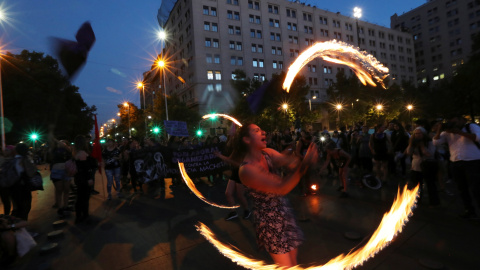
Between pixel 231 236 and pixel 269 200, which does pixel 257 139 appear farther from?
pixel 231 236

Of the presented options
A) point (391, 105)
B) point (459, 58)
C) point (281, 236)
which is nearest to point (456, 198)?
point (281, 236)

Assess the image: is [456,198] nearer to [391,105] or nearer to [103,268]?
[103,268]

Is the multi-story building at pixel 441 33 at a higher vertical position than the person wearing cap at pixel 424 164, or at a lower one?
Answer: higher

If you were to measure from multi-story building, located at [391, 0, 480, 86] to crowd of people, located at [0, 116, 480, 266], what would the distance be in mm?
77691

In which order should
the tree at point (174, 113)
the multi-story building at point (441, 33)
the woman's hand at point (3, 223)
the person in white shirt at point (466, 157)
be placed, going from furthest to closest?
the multi-story building at point (441, 33)
the tree at point (174, 113)
the person in white shirt at point (466, 157)
the woman's hand at point (3, 223)

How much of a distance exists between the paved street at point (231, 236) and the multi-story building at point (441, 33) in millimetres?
80674

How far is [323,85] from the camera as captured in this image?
5866 centimetres

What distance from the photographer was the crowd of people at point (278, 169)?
255 centimetres

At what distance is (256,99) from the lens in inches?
268

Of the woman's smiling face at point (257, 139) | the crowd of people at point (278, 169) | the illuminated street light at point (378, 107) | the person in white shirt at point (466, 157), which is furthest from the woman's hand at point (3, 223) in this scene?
the illuminated street light at point (378, 107)

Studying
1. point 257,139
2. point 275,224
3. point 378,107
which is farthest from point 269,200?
point 378,107

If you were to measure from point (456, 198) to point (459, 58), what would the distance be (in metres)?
94.4

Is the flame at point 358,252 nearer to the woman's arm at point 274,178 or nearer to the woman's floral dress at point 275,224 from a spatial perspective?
the woman's floral dress at point 275,224

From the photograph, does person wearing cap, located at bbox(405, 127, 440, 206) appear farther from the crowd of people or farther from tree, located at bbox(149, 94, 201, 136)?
tree, located at bbox(149, 94, 201, 136)
